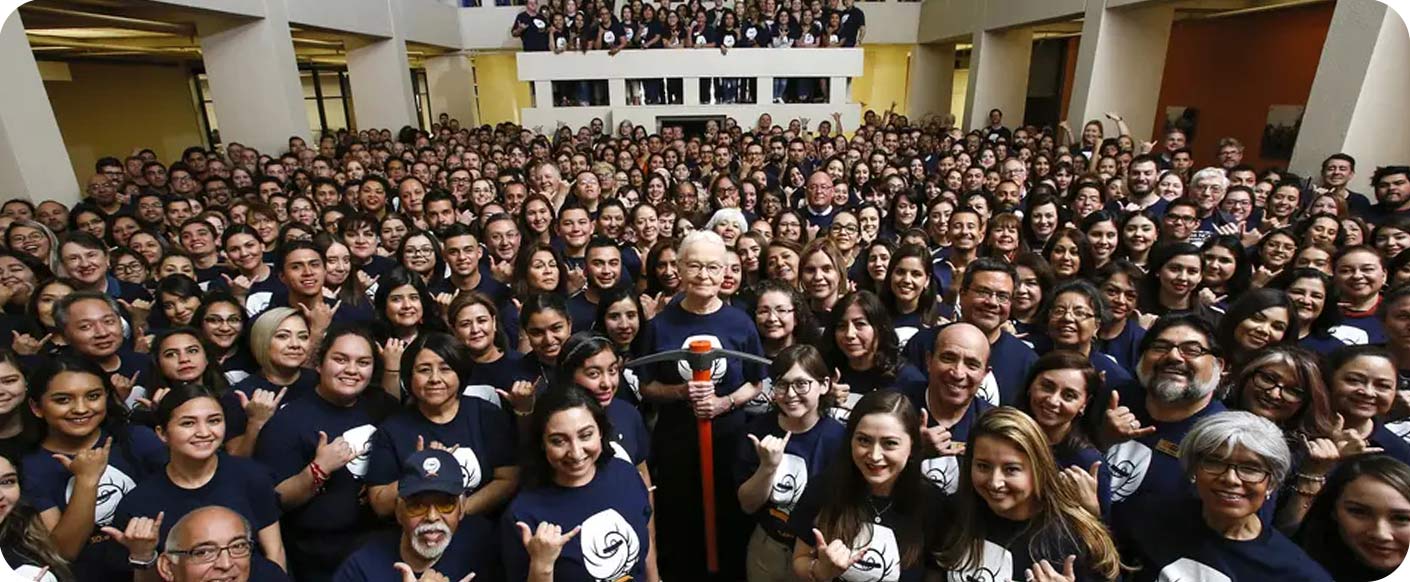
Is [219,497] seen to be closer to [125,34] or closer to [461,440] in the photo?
[461,440]

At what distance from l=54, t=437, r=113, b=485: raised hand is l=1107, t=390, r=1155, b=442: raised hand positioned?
3.78 m

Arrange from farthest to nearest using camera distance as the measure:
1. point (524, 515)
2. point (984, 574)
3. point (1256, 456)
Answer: point (524, 515) < point (984, 574) < point (1256, 456)

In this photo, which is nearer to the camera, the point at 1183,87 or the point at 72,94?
the point at 1183,87

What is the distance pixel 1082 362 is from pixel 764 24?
1533 cm

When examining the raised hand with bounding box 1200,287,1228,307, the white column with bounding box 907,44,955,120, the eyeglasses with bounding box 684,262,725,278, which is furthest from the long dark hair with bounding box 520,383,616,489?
the white column with bounding box 907,44,955,120

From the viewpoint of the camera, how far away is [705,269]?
3.38m

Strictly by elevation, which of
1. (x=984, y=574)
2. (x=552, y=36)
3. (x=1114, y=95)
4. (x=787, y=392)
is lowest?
(x=984, y=574)

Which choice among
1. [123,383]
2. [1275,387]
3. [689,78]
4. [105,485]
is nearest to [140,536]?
[105,485]

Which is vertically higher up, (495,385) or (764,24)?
(764,24)

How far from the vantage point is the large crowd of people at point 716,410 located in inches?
82.0

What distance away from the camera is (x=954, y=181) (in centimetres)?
815

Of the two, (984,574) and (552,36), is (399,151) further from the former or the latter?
(984,574)

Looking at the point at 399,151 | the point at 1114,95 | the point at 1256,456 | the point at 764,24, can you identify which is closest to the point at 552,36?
the point at 764,24

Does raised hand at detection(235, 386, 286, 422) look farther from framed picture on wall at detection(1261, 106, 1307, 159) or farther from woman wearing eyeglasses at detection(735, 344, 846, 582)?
framed picture on wall at detection(1261, 106, 1307, 159)
